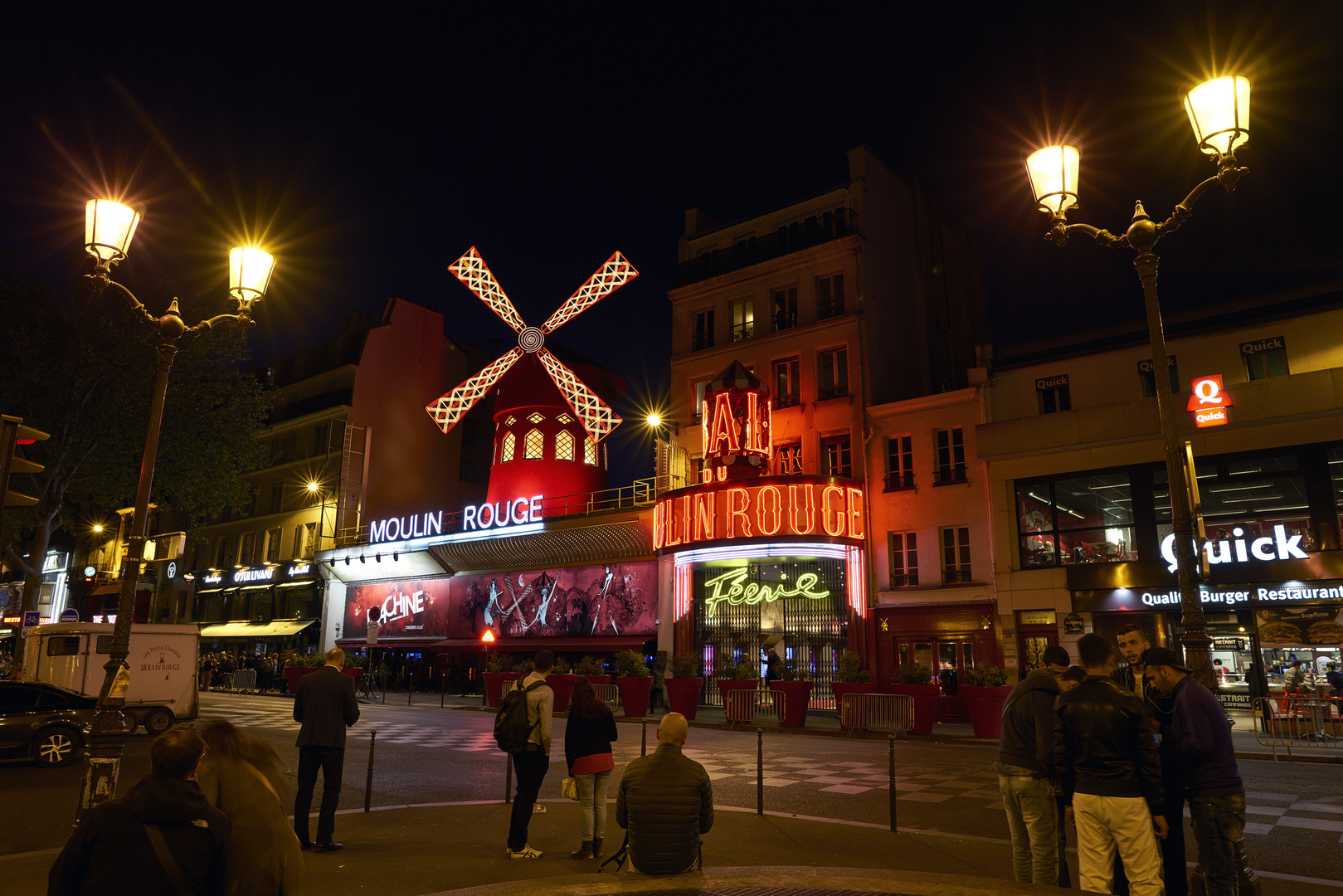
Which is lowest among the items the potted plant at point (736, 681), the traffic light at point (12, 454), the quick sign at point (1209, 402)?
the potted plant at point (736, 681)

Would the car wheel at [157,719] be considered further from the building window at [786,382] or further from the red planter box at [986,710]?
the building window at [786,382]

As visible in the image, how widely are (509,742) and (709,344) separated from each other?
2227cm

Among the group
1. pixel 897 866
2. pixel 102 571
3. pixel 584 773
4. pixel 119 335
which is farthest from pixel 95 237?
pixel 119 335

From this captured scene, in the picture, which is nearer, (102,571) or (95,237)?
(95,237)

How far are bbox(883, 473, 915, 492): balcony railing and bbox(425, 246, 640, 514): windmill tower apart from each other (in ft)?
36.7

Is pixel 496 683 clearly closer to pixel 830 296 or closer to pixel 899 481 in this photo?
pixel 899 481

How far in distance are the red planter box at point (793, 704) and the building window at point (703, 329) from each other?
12560 mm

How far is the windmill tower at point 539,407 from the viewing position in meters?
31.4

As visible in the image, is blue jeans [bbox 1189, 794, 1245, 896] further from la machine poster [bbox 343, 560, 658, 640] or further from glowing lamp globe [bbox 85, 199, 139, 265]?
la machine poster [bbox 343, 560, 658, 640]

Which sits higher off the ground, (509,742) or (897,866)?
(509,742)

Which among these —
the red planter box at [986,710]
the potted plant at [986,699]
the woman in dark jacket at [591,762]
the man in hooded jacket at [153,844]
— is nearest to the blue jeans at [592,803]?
the woman in dark jacket at [591,762]

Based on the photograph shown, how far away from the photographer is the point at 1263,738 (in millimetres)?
15703

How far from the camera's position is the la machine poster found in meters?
28.0

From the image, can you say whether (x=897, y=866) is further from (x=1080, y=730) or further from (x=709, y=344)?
(x=709, y=344)
